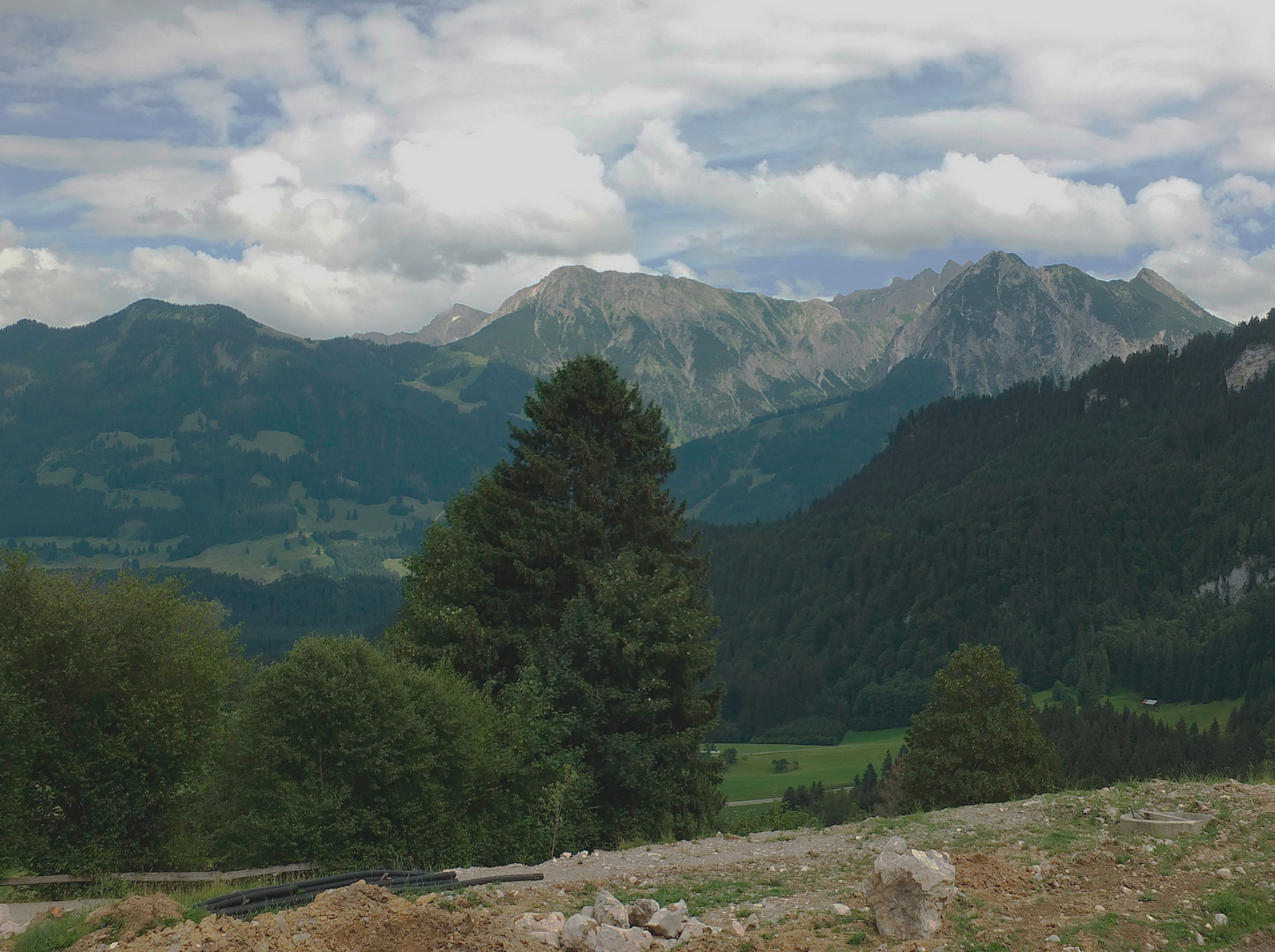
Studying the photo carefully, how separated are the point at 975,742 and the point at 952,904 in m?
39.0

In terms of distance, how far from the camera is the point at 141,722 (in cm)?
3053

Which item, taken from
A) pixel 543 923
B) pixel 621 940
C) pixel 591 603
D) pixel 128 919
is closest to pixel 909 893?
pixel 621 940

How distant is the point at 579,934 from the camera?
15.4 m

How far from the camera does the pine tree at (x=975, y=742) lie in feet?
172

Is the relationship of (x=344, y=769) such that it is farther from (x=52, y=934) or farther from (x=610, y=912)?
(x=610, y=912)

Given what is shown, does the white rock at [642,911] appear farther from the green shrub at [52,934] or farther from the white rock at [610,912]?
the green shrub at [52,934]

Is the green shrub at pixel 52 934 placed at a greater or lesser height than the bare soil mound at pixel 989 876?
greater

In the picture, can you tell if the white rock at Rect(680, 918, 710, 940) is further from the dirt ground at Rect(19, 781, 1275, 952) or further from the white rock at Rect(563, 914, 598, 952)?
the white rock at Rect(563, 914, 598, 952)

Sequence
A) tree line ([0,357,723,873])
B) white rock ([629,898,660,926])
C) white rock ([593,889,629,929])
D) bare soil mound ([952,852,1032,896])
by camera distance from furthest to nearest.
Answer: tree line ([0,357,723,873])
bare soil mound ([952,852,1032,896])
white rock ([629,898,660,926])
white rock ([593,889,629,929])

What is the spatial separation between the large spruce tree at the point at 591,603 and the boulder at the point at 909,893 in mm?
22720

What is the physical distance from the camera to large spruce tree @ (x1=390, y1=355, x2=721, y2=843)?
1615 inches

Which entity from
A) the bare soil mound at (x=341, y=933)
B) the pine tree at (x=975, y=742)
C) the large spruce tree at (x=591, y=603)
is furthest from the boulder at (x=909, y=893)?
the pine tree at (x=975, y=742)

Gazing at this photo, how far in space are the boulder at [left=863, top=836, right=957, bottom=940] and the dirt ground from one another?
0.30 m

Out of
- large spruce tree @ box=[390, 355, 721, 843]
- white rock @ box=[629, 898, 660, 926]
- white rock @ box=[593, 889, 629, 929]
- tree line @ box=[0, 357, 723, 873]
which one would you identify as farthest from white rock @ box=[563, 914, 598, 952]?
large spruce tree @ box=[390, 355, 721, 843]
